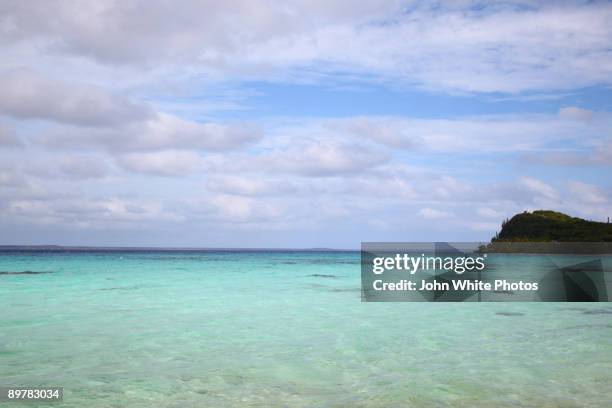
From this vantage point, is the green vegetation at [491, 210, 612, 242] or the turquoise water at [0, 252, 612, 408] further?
the green vegetation at [491, 210, 612, 242]

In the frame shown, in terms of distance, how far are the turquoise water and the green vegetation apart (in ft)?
411

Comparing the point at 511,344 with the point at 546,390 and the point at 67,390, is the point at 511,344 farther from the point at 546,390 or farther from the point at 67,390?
the point at 67,390

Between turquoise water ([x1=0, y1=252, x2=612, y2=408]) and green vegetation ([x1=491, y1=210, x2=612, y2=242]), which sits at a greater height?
green vegetation ([x1=491, y1=210, x2=612, y2=242])

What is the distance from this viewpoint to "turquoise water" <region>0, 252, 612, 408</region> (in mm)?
9078

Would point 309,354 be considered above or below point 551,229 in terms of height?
below

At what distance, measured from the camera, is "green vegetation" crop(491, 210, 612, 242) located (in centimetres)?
13338

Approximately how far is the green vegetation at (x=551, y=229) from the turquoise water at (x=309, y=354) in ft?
411

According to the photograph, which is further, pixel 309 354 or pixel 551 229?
pixel 551 229

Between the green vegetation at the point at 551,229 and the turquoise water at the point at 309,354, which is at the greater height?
the green vegetation at the point at 551,229

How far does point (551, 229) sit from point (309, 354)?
148 meters

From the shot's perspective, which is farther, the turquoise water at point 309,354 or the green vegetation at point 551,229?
the green vegetation at point 551,229

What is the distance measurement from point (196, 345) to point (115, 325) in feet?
15.1

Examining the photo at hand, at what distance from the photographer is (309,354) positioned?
12438 millimetres

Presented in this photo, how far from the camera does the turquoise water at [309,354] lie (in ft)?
29.8
